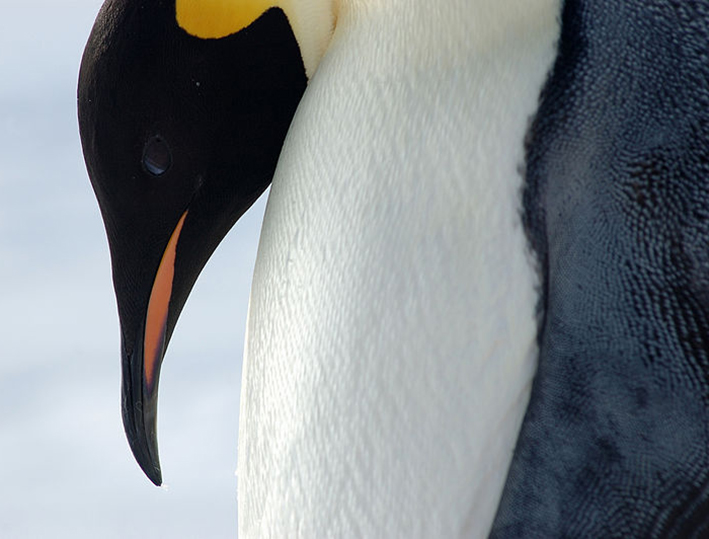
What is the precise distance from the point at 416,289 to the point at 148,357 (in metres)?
0.43

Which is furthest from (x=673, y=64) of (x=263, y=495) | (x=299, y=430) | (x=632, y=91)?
(x=263, y=495)

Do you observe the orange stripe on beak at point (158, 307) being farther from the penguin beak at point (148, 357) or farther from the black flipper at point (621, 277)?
the black flipper at point (621, 277)

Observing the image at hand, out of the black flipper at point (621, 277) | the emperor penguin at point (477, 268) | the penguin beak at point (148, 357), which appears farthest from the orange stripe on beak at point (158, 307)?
the black flipper at point (621, 277)

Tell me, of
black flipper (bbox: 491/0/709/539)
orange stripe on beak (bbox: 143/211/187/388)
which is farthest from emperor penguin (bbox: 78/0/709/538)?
orange stripe on beak (bbox: 143/211/187/388)

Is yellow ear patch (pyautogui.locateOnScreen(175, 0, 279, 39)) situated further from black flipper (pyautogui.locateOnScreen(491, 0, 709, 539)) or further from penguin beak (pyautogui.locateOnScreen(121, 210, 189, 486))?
black flipper (pyautogui.locateOnScreen(491, 0, 709, 539))

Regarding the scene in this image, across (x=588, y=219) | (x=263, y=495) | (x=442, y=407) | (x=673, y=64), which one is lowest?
(x=263, y=495)

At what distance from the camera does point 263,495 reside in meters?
1.21

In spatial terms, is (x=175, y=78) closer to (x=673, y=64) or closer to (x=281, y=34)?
(x=281, y=34)

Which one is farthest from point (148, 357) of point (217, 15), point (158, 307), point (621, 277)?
point (621, 277)

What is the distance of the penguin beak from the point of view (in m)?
1.37

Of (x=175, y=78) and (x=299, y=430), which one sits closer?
(x=299, y=430)

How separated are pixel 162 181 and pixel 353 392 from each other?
384mm

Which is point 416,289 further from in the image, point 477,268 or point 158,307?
point 158,307

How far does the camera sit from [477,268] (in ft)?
3.53
